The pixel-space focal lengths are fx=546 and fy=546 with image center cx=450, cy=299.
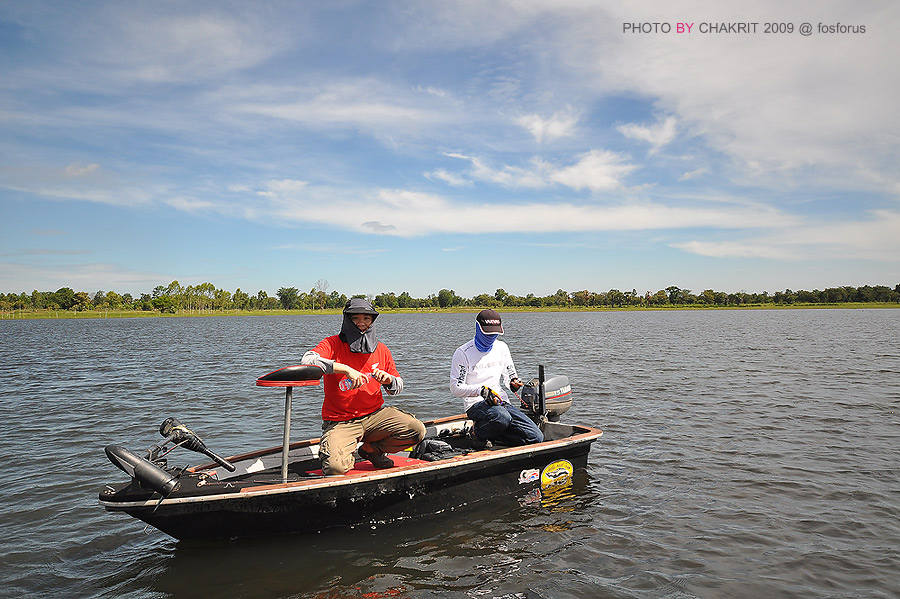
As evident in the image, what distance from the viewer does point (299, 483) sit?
19.4ft

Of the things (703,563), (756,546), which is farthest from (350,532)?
(756,546)

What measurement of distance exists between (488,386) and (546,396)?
1.72 meters

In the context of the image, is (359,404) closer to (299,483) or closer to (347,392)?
(347,392)

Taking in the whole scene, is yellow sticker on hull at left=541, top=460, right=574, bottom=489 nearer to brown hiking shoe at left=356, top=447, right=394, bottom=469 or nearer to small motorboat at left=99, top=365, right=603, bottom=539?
small motorboat at left=99, top=365, right=603, bottom=539

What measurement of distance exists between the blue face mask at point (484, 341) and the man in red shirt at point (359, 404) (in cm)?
157

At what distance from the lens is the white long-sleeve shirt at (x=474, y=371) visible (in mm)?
7957

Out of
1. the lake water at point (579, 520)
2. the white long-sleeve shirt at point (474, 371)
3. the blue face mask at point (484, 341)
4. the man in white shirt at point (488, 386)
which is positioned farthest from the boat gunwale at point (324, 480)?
the blue face mask at point (484, 341)

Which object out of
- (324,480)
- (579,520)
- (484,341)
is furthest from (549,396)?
(324,480)

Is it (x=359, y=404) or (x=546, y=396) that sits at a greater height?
(x=359, y=404)

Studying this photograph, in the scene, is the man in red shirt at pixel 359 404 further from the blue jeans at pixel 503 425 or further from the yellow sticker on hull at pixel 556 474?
the yellow sticker on hull at pixel 556 474

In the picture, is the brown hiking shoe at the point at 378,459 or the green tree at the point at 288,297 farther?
the green tree at the point at 288,297

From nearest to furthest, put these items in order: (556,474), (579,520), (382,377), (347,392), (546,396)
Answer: (382,377), (347,392), (579,520), (556,474), (546,396)

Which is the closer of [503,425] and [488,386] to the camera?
[503,425]

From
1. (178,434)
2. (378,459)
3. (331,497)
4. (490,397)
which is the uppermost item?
(490,397)
